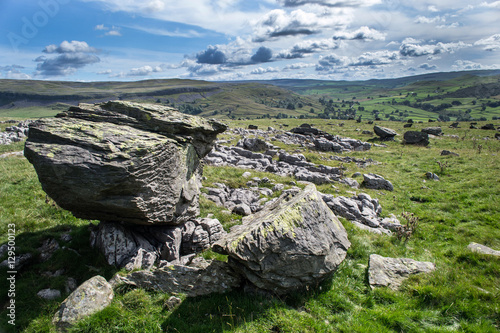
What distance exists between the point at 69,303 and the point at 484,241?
61.6ft

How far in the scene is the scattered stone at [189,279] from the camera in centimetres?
852

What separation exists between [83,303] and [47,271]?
11.9 feet

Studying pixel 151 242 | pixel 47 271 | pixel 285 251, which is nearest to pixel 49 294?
pixel 47 271

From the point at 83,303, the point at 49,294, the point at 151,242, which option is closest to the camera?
the point at 83,303

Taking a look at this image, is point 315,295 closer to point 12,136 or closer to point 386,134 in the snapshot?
point 12,136

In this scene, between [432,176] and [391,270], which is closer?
[391,270]

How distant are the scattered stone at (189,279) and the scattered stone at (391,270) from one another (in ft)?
16.8

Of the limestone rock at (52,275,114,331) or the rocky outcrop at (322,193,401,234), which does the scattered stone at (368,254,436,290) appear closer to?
the rocky outcrop at (322,193,401,234)

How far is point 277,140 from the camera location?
4791 centimetres

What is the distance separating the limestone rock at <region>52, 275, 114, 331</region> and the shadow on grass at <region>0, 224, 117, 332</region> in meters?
0.85

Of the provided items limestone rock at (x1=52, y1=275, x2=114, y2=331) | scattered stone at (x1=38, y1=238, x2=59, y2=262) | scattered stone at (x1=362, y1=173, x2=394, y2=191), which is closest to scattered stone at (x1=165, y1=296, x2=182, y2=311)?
limestone rock at (x1=52, y1=275, x2=114, y2=331)

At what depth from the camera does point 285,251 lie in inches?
311

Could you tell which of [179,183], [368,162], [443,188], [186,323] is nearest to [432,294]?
[186,323]

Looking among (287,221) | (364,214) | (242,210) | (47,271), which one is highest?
(287,221)
